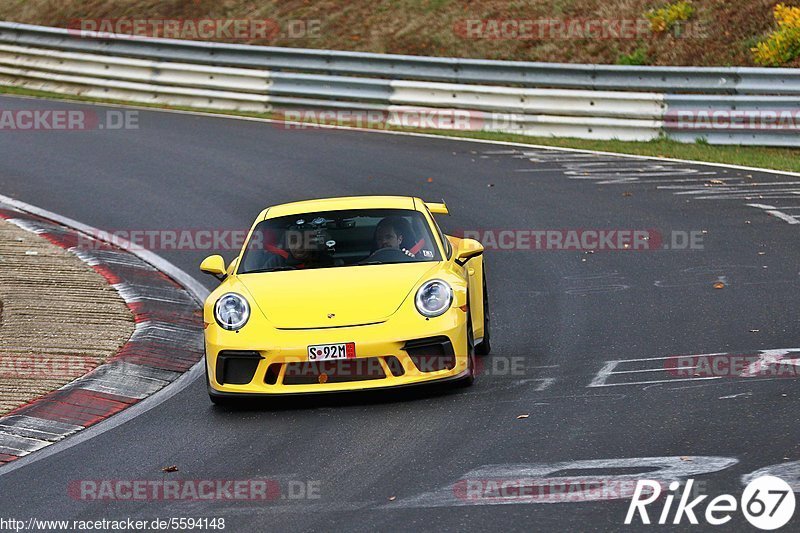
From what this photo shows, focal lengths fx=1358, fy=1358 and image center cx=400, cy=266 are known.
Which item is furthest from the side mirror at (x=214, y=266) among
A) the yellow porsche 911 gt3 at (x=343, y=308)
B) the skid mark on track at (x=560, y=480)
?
the skid mark on track at (x=560, y=480)

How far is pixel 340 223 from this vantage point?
9.80 meters

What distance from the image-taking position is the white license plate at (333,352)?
826cm

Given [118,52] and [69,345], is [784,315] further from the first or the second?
[118,52]

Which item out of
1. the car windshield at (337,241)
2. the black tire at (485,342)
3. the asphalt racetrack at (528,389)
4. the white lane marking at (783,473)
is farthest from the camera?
the black tire at (485,342)

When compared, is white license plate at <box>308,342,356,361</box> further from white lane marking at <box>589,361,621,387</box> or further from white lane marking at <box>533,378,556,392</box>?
white lane marking at <box>589,361,621,387</box>

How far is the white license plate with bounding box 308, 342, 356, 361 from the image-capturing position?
8.26 metres

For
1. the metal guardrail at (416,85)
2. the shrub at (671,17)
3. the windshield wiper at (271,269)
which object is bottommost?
the windshield wiper at (271,269)

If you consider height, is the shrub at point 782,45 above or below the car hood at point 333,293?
above

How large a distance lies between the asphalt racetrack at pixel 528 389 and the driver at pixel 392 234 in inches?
42.0

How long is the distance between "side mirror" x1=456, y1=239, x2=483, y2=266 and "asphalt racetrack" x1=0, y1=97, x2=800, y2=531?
765mm

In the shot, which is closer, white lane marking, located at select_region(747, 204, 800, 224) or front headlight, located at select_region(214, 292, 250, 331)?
front headlight, located at select_region(214, 292, 250, 331)

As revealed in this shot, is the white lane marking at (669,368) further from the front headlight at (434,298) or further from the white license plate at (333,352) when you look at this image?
the white license plate at (333,352)

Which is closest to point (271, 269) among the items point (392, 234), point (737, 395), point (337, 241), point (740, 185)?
point (337, 241)

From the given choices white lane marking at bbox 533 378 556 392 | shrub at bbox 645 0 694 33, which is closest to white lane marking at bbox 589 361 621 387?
white lane marking at bbox 533 378 556 392
